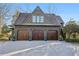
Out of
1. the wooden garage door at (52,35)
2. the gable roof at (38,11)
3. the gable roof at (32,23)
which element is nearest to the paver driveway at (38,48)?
the wooden garage door at (52,35)

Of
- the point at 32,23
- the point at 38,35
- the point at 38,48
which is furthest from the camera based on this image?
the point at 38,35

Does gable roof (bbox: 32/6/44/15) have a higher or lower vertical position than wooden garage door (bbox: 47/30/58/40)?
higher

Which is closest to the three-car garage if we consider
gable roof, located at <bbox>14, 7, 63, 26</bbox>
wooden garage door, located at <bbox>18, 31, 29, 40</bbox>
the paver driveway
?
wooden garage door, located at <bbox>18, 31, 29, 40</bbox>

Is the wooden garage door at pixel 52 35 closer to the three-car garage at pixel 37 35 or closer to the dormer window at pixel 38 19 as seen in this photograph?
the three-car garage at pixel 37 35

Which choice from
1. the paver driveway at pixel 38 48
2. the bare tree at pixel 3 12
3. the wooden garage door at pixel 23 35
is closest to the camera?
the paver driveway at pixel 38 48

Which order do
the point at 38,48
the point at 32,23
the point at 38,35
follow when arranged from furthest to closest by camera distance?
the point at 38,35 < the point at 32,23 < the point at 38,48

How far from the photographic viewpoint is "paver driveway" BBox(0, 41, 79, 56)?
736 cm

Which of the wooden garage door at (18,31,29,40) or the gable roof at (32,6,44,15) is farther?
the wooden garage door at (18,31,29,40)

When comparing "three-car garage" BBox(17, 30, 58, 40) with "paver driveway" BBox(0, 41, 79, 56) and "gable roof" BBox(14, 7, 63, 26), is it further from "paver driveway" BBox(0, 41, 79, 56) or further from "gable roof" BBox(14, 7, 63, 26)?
"gable roof" BBox(14, 7, 63, 26)

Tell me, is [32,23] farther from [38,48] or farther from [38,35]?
[38,48]

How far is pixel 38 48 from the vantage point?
7.47 metres

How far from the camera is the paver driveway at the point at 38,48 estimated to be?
736 cm

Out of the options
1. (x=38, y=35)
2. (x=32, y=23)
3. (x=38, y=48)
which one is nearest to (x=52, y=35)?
(x=38, y=35)

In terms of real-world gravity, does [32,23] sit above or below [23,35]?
above
